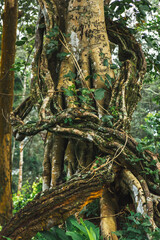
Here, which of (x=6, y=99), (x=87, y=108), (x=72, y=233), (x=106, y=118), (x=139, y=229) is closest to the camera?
(x=72, y=233)

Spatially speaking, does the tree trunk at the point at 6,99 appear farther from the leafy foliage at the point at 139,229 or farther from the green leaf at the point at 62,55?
the leafy foliage at the point at 139,229

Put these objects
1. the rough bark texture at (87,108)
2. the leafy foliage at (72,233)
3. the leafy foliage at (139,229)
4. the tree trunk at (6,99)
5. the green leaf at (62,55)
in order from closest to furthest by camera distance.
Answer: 1. the leafy foliage at (72,233)
2. the leafy foliage at (139,229)
3. the rough bark texture at (87,108)
4. the green leaf at (62,55)
5. the tree trunk at (6,99)

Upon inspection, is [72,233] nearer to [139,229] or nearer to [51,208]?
[51,208]

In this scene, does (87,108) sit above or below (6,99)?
below

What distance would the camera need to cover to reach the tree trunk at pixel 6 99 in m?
4.83

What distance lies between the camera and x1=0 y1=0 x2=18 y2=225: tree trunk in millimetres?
4832

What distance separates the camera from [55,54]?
11.3 feet

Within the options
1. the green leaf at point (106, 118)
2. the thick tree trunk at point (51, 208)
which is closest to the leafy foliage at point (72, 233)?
the thick tree trunk at point (51, 208)

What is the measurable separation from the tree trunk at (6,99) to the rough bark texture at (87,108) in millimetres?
1516

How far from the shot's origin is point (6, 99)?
500 centimetres

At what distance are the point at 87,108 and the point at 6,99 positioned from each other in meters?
2.58

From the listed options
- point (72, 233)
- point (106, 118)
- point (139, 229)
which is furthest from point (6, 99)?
point (139, 229)

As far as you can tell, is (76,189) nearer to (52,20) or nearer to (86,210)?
(86,210)

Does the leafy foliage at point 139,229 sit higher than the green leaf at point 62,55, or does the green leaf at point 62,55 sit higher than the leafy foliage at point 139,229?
the green leaf at point 62,55
